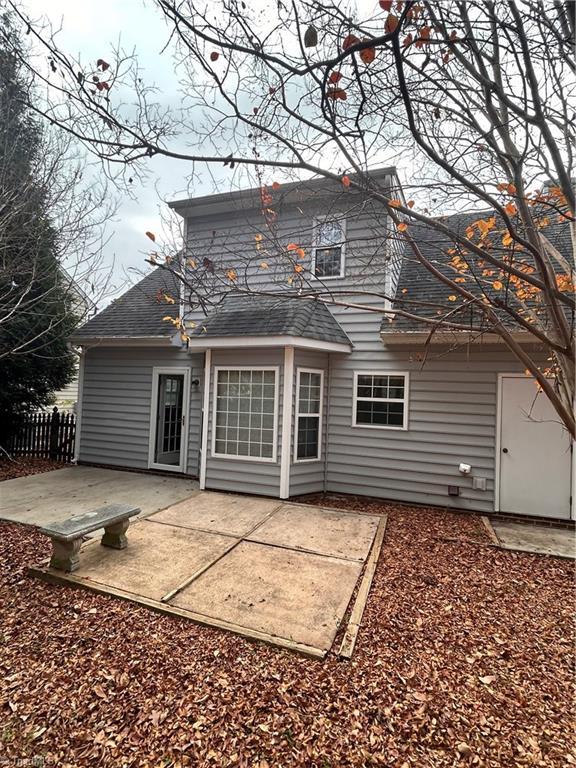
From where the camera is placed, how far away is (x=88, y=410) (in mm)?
8531

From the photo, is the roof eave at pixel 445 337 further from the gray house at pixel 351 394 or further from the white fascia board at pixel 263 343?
the white fascia board at pixel 263 343

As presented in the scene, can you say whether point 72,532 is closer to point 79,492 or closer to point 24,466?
point 79,492

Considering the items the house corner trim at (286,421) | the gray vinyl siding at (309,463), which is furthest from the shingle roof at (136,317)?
the gray vinyl siding at (309,463)

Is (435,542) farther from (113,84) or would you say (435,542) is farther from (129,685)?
(113,84)

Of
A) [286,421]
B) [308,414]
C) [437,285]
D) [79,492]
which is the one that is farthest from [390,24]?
[79,492]

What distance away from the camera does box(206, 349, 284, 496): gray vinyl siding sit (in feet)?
20.2

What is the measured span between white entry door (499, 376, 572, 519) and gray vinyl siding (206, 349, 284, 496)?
A: 3.75 m

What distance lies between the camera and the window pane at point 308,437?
636 cm

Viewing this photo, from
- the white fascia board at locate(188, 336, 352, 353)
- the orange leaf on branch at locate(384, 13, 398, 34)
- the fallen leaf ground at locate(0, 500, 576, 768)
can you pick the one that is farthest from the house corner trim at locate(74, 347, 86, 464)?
the orange leaf on branch at locate(384, 13, 398, 34)

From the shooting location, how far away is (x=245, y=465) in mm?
6371

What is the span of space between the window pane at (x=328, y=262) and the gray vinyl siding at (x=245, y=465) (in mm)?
2125

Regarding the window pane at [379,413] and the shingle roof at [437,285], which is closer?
the shingle roof at [437,285]

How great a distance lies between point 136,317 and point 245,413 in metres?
4.06

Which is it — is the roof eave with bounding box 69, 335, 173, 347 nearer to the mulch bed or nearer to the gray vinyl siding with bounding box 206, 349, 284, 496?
the gray vinyl siding with bounding box 206, 349, 284, 496
